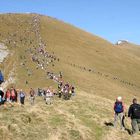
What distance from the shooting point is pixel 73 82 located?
77.5 m

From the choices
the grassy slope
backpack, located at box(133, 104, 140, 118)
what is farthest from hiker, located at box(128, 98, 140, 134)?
the grassy slope

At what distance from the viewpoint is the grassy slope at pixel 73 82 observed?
2378cm

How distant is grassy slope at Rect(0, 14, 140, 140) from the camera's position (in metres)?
23.8

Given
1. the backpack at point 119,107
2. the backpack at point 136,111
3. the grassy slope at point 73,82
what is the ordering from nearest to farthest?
1. the grassy slope at point 73,82
2. the backpack at point 136,111
3. the backpack at point 119,107

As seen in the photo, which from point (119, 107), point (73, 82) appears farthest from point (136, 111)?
point (73, 82)

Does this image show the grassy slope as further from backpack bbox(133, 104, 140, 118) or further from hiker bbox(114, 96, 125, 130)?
backpack bbox(133, 104, 140, 118)

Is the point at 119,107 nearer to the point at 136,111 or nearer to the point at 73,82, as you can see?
the point at 136,111

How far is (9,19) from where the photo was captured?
134125 mm

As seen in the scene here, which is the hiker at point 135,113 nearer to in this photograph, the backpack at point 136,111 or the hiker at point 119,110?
the backpack at point 136,111

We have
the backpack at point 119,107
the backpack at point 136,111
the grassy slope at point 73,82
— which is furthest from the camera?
the backpack at point 119,107

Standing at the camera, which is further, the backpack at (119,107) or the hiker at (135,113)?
the backpack at (119,107)

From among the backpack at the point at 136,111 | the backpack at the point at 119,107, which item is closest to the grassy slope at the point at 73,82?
the backpack at the point at 119,107

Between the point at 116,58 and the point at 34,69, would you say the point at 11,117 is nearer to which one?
the point at 34,69

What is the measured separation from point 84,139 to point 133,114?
355 centimetres
